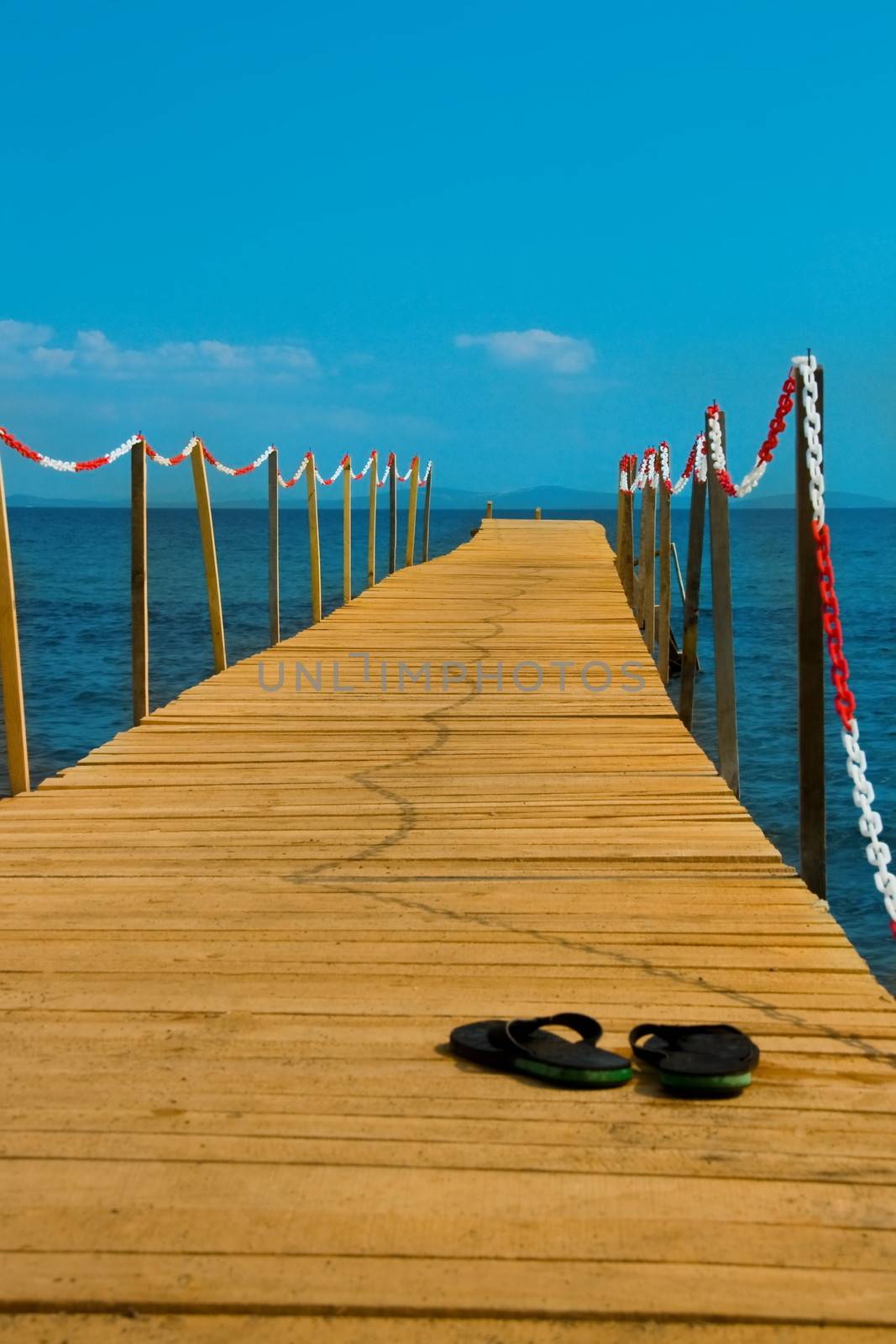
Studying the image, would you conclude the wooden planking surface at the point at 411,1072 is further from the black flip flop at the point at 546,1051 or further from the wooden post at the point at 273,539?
the wooden post at the point at 273,539

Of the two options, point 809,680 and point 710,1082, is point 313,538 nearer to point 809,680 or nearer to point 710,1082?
point 809,680

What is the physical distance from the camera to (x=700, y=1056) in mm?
3082

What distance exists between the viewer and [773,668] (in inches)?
1015

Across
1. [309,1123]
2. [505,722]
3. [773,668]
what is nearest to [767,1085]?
[309,1123]

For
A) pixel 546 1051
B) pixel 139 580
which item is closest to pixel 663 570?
pixel 139 580

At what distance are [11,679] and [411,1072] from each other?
4333 mm

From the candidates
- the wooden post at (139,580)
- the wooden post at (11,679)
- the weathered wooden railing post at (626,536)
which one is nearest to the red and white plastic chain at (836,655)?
the wooden post at (11,679)

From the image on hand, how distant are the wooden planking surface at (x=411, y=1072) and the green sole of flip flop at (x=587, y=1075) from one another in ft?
0.11

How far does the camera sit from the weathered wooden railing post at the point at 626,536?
69.8 feet

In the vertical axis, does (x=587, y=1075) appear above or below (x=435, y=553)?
below

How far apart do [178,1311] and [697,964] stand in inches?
76.4

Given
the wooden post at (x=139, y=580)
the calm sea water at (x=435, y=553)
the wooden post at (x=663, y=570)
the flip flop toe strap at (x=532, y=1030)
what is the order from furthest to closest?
the wooden post at (x=663, y=570) < the calm sea water at (x=435, y=553) < the wooden post at (x=139, y=580) < the flip flop toe strap at (x=532, y=1030)

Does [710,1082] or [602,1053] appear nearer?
[710,1082]

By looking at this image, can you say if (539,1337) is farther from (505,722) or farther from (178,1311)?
(505,722)
